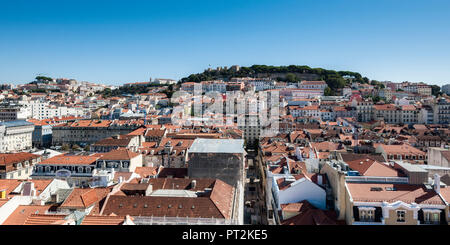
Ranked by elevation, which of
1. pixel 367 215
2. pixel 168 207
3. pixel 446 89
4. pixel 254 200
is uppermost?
pixel 446 89

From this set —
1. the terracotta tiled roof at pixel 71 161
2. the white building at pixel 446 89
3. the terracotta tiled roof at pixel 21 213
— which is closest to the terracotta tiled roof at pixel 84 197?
the terracotta tiled roof at pixel 21 213

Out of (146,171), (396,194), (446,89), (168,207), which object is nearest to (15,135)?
(146,171)

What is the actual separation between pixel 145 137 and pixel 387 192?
2789 cm

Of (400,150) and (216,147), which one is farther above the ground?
(216,147)

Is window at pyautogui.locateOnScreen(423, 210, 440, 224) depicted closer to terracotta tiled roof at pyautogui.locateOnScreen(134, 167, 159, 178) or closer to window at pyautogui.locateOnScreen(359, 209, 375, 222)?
window at pyautogui.locateOnScreen(359, 209, 375, 222)

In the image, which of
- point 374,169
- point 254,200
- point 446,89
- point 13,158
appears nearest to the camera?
point 374,169

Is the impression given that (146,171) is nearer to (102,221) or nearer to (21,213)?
(21,213)

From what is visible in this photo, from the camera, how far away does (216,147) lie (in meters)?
21.1

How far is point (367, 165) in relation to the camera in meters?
15.2

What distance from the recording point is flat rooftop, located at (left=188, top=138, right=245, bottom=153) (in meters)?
20.2

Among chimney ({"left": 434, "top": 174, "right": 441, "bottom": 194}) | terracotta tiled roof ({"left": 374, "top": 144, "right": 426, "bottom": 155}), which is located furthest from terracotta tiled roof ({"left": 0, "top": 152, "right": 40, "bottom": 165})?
terracotta tiled roof ({"left": 374, "top": 144, "right": 426, "bottom": 155})

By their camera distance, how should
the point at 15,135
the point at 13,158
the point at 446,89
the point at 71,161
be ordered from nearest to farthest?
the point at 71,161 < the point at 13,158 < the point at 15,135 < the point at 446,89
